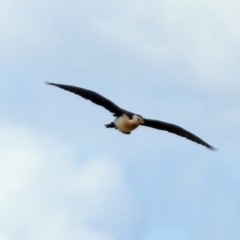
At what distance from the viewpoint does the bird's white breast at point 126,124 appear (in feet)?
196

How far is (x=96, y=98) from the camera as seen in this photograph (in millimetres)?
60156

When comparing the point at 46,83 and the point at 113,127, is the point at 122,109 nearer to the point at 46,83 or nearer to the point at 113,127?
the point at 113,127

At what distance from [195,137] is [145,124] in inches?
142

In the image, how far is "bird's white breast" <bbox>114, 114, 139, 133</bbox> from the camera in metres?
59.7

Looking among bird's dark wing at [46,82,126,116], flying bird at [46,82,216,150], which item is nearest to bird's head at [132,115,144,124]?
flying bird at [46,82,216,150]

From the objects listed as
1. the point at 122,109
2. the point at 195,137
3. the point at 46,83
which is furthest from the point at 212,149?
the point at 46,83

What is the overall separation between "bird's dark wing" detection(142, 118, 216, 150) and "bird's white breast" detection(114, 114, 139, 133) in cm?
249

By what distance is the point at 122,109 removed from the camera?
2376 inches

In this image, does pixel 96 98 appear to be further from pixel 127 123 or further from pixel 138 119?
pixel 138 119

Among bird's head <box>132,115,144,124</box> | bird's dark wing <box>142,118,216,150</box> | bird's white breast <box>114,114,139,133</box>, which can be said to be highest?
bird's dark wing <box>142,118,216,150</box>

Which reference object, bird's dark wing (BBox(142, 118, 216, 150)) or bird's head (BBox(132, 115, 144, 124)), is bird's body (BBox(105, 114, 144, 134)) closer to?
bird's head (BBox(132, 115, 144, 124))

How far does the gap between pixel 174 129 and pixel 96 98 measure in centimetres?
598

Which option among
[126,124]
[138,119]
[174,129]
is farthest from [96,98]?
[174,129]

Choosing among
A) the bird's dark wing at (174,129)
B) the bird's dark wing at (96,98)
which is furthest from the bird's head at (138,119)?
the bird's dark wing at (174,129)
